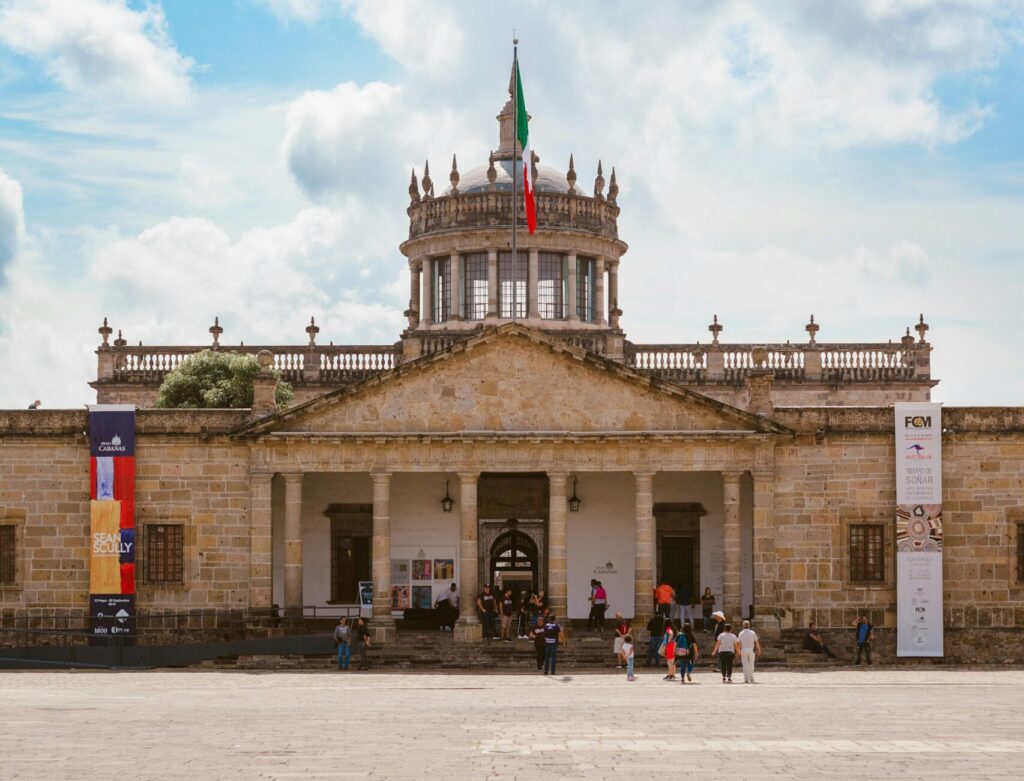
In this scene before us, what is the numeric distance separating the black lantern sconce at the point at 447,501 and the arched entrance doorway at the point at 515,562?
181 centimetres

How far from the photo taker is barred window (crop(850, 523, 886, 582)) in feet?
134

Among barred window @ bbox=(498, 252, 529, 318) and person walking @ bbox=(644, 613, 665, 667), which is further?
barred window @ bbox=(498, 252, 529, 318)

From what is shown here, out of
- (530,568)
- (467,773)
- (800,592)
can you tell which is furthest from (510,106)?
(467,773)

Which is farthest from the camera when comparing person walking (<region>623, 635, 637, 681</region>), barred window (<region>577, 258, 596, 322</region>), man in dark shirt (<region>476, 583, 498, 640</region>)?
barred window (<region>577, 258, 596, 322</region>)

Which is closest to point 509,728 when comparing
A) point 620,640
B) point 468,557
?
point 620,640

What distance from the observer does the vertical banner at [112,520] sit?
1592 inches

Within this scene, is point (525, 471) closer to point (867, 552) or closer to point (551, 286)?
point (867, 552)

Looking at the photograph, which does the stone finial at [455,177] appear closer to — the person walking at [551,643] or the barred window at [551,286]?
the barred window at [551,286]

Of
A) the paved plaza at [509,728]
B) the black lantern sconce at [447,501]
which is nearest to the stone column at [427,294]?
the black lantern sconce at [447,501]

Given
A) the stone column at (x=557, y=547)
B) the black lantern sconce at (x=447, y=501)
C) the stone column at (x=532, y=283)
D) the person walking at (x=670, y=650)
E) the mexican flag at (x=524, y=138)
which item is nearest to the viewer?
the person walking at (x=670, y=650)

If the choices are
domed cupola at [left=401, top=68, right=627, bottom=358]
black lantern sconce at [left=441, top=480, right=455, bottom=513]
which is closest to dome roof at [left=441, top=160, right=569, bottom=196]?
domed cupola at [left=401, top=68, right=627, bottom=358]

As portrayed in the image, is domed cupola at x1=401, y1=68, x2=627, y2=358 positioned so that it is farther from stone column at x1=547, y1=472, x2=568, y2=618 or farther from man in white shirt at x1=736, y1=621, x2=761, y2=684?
man in white shirt at x1=736, y1=621, x2=761, y2=684

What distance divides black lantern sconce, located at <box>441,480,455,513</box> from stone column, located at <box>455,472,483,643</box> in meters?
2.60

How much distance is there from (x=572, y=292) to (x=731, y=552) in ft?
49.6
